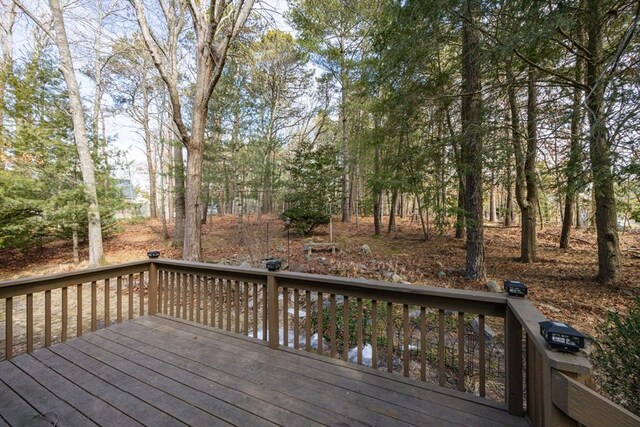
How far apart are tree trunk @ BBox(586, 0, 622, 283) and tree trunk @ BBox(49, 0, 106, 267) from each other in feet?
31.2

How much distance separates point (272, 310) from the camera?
247 cm

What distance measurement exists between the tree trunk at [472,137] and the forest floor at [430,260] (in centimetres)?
66

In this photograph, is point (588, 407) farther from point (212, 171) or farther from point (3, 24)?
point (3, 24)

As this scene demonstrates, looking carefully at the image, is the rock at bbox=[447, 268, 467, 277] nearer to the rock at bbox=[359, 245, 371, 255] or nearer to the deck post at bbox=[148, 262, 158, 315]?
the rock at bbox=[359, 245, 371, 255]

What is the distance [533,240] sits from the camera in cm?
630

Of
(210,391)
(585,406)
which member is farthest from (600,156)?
(210,391)

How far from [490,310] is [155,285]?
372cm

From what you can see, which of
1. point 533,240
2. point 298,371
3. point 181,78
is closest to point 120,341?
point 298,371

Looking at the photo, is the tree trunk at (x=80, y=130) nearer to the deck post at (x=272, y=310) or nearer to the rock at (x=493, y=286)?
the deck post at (x=272, y=310)

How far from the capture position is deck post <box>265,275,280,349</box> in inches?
97.5

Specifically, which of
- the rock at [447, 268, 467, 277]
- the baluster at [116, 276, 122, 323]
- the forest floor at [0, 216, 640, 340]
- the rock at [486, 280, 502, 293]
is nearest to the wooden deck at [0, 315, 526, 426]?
the baluster at [116, 276, 122, 323]

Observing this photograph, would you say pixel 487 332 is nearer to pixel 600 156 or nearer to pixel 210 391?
pixel 600 156

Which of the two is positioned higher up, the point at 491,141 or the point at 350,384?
the point at 491,141

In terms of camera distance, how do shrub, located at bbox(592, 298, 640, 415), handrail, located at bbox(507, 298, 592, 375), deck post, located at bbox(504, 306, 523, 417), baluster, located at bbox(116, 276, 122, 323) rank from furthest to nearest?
baluster, located at bbox(116, 276, 122, 323)
deck post, located at bbox(504, 306, 523, 417)
shrub, located at bbox(592, 298, 640, 415)
handrail, located at bbox(507, 298, 592, 375)
